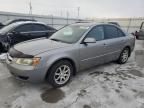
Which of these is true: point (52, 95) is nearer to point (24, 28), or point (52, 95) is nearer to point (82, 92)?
point (82, 92)

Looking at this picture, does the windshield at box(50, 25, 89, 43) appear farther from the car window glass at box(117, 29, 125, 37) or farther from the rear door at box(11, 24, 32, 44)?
the rear door at box(11, 24, 32, 44)

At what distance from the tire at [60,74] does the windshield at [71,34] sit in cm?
70

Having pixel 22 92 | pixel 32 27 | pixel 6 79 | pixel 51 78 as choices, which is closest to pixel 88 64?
pixel 51 78

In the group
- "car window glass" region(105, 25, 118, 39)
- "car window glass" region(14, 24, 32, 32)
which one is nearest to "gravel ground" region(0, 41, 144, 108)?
"car window glass" region(105, 25, 118, 39)

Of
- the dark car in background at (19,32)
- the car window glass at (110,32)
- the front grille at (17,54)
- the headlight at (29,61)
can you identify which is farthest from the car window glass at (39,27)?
the headlight at (29,61)

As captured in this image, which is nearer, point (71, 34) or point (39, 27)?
point (71, 34)

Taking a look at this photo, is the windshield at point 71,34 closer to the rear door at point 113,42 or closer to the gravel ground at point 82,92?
the rear door at point 113,42

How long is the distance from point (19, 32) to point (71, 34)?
327 centimetres

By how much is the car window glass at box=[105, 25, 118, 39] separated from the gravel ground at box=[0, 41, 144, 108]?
1166 mm

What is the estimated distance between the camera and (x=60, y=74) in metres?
3.84

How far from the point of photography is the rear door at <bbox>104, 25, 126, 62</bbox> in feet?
16.1

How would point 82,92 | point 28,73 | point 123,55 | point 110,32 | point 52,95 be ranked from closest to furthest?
1. point 28,73
2. point 52,95
3. point 82,92
4. point 110,32
5. point 123,55

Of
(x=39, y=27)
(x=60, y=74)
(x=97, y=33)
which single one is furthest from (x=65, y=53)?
(x=39, y=27)

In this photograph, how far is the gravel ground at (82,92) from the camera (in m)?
3.14
